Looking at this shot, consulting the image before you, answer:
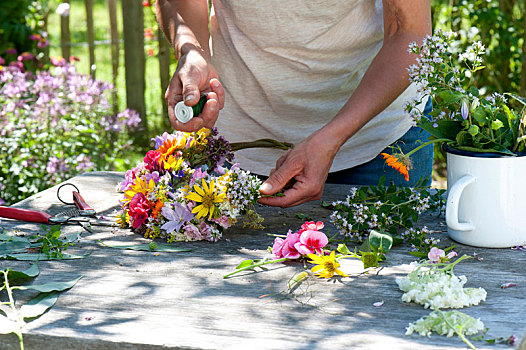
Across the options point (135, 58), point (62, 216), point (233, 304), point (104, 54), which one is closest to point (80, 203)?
point (62, 216)

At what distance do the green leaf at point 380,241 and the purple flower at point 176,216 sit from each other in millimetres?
389

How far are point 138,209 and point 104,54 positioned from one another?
628cm

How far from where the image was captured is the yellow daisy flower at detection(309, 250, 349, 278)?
1.19 metres

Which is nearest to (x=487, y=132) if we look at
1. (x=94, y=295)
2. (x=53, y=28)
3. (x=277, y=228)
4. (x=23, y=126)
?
(x=277, y=228)

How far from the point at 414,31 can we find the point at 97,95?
2.45 m

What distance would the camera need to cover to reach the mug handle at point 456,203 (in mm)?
1283

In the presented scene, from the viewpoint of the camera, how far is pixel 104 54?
7387 millimetres

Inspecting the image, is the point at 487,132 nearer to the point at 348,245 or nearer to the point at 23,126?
the point at 348,245

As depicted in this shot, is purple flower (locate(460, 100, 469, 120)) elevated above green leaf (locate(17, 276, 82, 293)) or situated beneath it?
elevated above

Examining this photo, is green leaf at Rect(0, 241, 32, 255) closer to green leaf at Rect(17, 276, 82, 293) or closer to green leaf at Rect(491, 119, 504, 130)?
green leaf at Rect(17, 276, 82, 293)

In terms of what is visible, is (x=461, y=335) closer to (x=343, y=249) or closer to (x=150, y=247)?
(x=343, y=249)

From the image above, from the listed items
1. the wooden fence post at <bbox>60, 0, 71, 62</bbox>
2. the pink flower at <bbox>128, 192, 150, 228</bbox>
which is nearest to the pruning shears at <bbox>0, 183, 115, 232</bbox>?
the pink flower at <bbox>128, 192, 150, 228</bbox>

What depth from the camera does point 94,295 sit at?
44.8 inches

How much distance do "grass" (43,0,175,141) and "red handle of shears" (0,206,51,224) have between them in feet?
9.74
